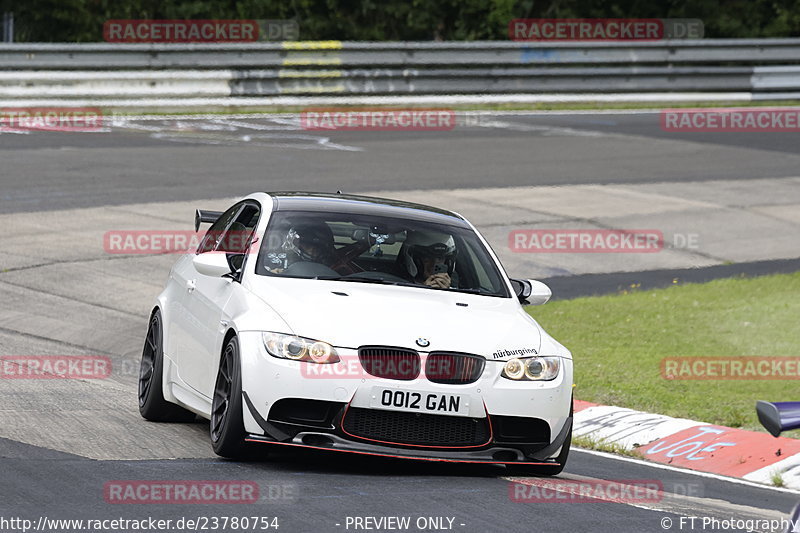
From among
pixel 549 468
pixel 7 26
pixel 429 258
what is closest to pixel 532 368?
pixel 549 468

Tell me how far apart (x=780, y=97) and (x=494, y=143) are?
346 inches

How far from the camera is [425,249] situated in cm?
884

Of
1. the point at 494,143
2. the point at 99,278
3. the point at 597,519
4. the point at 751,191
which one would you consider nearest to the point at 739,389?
the point at 597,519

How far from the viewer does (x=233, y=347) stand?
775cm

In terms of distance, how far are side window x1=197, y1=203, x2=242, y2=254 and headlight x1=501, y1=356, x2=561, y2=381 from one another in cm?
270

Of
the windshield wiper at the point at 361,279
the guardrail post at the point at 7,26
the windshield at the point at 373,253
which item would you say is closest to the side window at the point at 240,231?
the windshield at the point at 373,253

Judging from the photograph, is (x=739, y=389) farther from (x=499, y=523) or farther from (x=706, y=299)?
(x=499, y=523)

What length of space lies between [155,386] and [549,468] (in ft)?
A: 8.86

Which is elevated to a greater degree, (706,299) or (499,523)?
(499,523)

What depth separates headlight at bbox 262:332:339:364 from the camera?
7.42m

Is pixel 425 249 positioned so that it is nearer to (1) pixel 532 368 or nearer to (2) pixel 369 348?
(1) pixel 532 368

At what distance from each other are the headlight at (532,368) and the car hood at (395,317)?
0.15 ft

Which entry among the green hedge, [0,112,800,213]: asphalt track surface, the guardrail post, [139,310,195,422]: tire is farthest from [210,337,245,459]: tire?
the green hedge

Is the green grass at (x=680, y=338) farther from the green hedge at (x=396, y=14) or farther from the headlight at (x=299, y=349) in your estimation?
the green hedge at (x=396, y=14)
